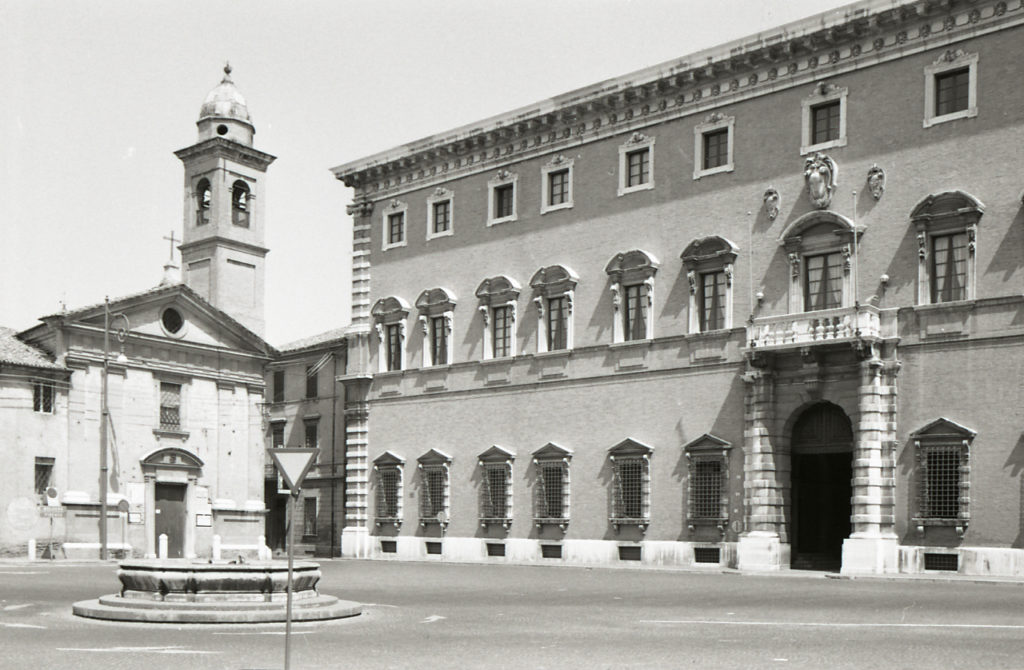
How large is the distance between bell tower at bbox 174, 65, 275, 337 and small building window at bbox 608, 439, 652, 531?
28.0 m

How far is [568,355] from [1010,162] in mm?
15353

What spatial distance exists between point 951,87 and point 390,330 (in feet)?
76.5

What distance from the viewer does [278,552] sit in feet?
189

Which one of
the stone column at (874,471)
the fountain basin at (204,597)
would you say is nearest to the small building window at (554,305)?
the stone column at (874,471)

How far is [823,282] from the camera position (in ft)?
114

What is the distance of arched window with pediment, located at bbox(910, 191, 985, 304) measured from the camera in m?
31.6

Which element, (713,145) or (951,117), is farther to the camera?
(713,145)

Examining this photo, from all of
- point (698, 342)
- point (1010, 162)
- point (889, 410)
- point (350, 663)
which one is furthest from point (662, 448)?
point (350, 663)

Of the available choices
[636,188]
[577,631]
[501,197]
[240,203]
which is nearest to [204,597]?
[577,631]

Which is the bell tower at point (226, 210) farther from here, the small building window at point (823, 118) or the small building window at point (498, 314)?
the small building window at point (823, 118)

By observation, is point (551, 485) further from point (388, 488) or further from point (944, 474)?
point (944, 474)

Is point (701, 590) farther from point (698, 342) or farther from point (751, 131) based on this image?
point (751, 131)

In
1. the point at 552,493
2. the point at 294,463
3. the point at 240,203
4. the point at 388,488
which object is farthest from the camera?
the point at 240,203

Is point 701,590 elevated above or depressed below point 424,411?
below
